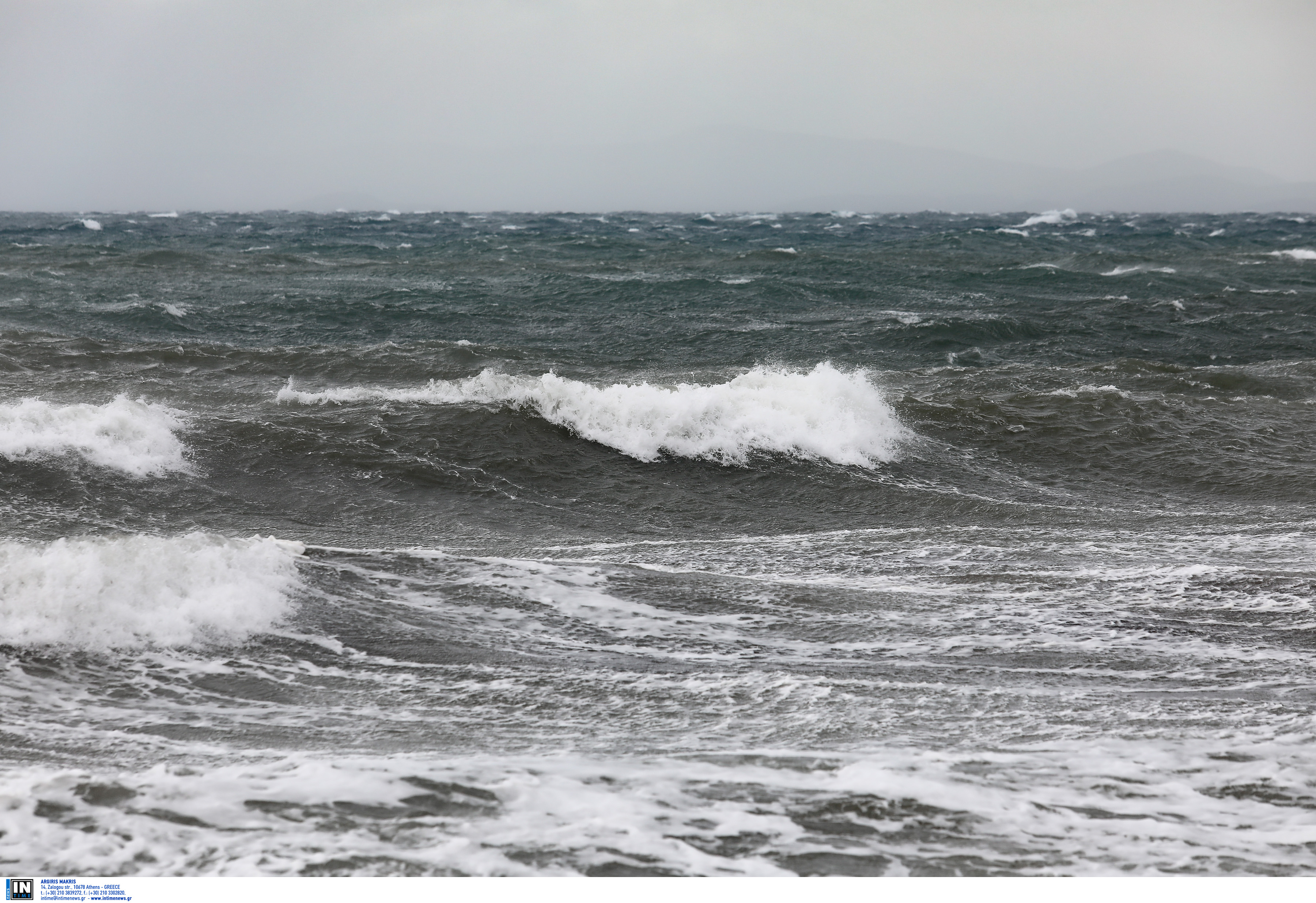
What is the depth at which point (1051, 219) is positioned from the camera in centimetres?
6041

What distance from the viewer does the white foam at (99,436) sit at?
7547mm

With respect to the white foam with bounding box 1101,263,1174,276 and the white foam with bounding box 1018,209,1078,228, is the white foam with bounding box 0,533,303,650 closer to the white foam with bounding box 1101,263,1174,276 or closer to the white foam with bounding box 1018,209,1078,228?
the white foam with bounding box 1101,263,1174,276

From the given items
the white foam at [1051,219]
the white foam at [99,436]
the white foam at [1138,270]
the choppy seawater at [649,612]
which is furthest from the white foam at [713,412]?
the white foam at [1051,219]

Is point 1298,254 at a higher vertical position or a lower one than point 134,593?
higher

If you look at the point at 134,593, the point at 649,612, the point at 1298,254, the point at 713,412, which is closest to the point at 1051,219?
the point at 1298,254

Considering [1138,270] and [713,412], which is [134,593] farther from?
[1138,270]

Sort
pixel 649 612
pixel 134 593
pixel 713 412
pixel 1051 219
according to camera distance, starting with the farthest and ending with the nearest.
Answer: pixel 1051 219
pixel 713 412
pixel 649 612
pixel 134 593

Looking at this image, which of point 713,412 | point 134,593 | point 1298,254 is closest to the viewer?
point 134,593

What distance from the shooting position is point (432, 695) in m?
4.05

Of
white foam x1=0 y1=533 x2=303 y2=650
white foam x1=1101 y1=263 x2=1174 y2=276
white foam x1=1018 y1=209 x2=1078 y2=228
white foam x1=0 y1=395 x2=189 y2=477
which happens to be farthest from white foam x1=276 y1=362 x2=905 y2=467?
white foam x1=1018 y1=209 x2=1078 y2=228

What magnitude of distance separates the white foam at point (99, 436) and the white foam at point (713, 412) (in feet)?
6.02

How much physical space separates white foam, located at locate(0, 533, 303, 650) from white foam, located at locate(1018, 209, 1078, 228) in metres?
51.1

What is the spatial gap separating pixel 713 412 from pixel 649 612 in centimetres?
425

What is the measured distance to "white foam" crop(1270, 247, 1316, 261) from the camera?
3044 centimetres
